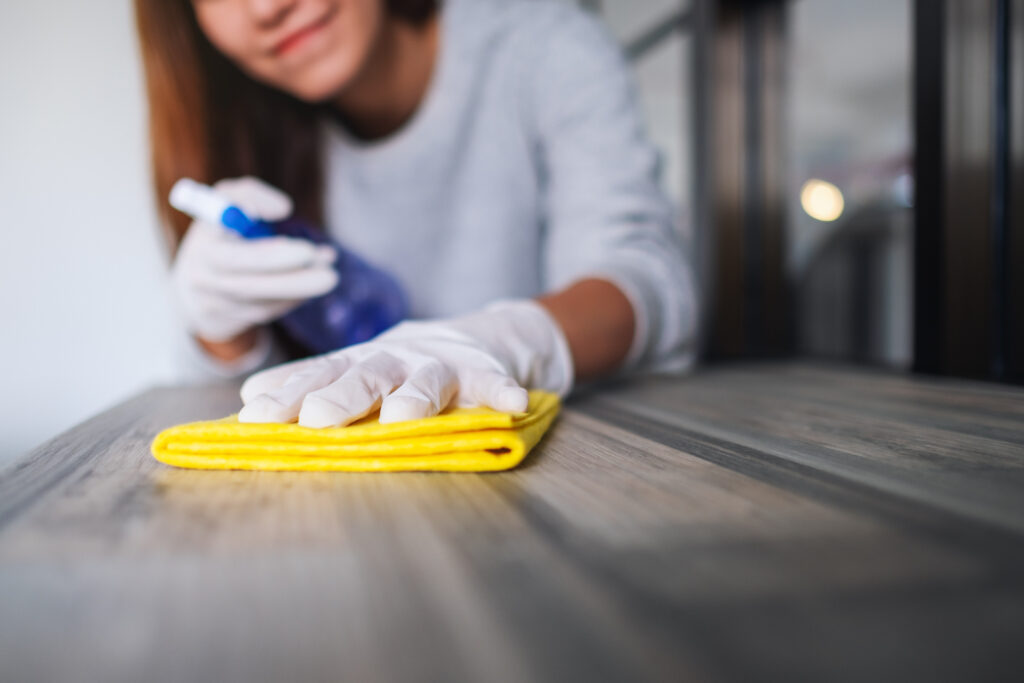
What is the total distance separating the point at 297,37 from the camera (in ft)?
3.54

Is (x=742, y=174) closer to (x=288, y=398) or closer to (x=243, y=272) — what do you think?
(x=243, y=272)

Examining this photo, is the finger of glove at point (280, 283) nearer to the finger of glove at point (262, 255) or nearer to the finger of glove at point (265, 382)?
the finger of glove at point (262, 255)

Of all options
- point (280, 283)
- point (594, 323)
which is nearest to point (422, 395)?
point (594, 323)

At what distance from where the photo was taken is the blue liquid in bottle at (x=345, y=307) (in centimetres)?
110

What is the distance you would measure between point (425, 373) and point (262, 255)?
1.62 ft

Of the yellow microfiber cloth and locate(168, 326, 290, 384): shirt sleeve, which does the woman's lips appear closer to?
locate(168, 326, 290, 384): shirt sleeve

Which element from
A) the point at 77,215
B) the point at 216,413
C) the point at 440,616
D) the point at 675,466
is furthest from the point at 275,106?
the point at 440,616

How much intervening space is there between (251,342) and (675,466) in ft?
2.86

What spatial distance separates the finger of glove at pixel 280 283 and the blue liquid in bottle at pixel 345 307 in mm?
131

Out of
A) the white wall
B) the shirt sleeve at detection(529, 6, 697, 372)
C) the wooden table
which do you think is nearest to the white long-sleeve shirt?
the shirt sleeve at detection(529, 6, 697, 372)

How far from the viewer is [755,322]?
4.52ft

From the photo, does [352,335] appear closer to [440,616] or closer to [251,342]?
[251,342]

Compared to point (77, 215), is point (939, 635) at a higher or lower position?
lower

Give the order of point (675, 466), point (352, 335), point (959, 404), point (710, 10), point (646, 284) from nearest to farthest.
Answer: point (675, 466) < point (959, 404) < point (646, 284) < point (352, 335) < point (710, 10)
